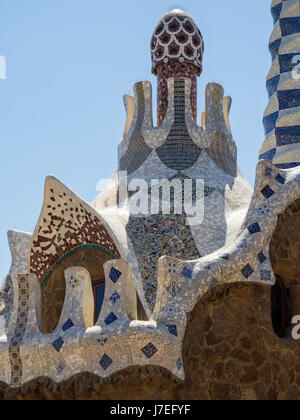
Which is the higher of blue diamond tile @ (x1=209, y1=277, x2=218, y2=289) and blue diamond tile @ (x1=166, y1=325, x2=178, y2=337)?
blue diamond tile @ (x1=209, y1=277, x2=218, y2=289)

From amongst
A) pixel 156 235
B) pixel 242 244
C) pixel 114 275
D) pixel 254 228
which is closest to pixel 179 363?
pixel 114 275

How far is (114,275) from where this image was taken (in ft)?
24.9

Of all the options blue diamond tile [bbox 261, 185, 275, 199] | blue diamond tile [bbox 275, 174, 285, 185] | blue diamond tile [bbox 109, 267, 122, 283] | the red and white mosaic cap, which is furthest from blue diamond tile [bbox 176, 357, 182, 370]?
the red and white mosaic cap

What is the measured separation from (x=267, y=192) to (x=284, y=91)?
137 inches

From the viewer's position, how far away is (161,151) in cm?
1013

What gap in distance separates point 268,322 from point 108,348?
1.40 m

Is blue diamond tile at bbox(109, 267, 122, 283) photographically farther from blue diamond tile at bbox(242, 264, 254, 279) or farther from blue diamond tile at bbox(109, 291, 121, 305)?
blue diamond tile at bbox(242, 264, 254, 279)

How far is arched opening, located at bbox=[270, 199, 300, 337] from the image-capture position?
8.15 metres

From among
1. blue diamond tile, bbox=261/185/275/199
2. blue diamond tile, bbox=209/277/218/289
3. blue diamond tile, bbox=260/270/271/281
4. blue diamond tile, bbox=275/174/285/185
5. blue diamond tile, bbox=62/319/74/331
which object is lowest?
blue diamond tile, bbox=62/319/74/331

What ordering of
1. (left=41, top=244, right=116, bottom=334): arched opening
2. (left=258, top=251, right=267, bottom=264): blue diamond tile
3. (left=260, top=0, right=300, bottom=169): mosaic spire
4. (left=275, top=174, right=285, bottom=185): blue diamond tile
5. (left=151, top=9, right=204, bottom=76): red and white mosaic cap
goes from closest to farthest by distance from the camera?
1. (left=258, top=251, right=267, bottom=264): blue diamond tile
2. (left=275, top=174, right=285, bottom=185): blue diamond tile
3. (left=41, top=244, right=116, bottom=334): arched opening
4. (left=151, top=9, right=204, bottom=76): red and white mosaic cap
5. (left=260, top=0, right=300, bottom=169): mosaic spire

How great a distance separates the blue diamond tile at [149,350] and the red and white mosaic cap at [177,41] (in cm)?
459

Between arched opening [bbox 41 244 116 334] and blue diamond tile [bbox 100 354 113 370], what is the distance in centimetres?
162

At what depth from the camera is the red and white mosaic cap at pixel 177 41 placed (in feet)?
35.5

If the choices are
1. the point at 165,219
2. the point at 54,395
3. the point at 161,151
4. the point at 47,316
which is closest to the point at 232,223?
the point at 165,219
